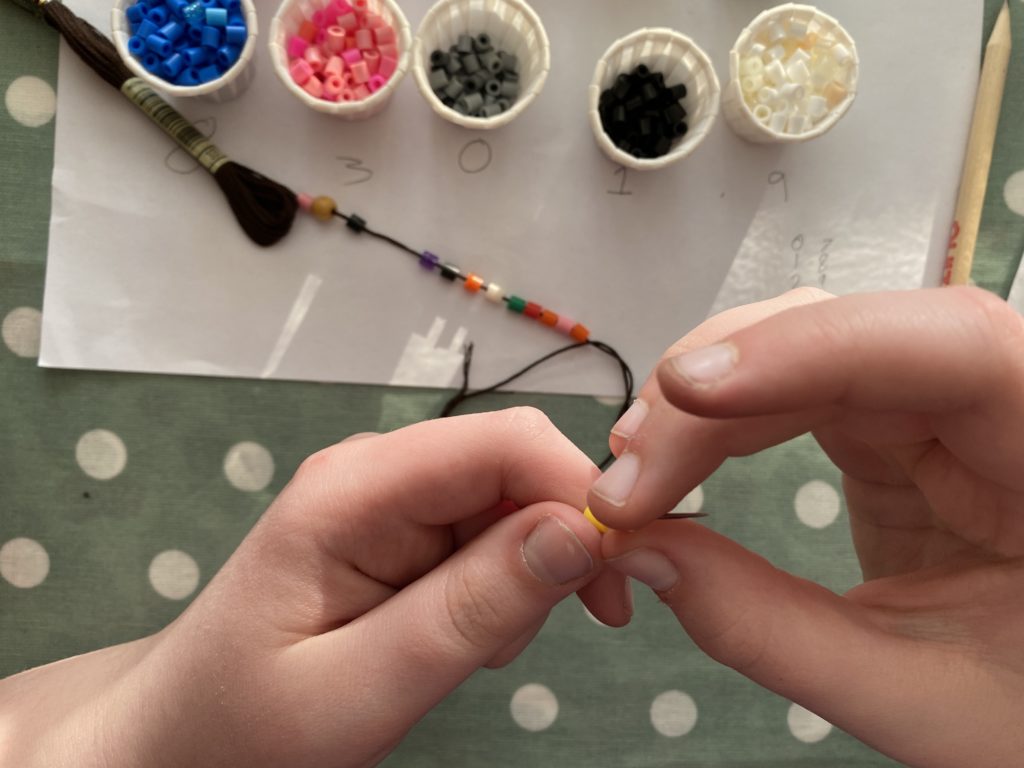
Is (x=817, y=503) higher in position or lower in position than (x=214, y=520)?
higher

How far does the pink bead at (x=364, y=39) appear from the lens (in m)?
0.73

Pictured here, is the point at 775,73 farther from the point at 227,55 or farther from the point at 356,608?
the point at 356,608

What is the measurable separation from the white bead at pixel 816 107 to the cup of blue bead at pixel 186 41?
1.89 ft

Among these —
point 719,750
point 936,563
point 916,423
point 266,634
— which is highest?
point 916,423

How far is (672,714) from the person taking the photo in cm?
79

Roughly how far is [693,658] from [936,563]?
344 millimetres

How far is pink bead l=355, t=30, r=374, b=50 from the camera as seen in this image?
729 millimetres

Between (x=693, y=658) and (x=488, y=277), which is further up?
(x=488, y=277)

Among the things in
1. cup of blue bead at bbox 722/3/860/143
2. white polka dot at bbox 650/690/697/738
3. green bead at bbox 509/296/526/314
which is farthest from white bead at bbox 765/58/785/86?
white polka dot at bbox 650/690/697/738

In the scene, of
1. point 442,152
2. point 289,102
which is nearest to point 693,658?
point 442,152

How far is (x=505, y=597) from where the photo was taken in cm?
47

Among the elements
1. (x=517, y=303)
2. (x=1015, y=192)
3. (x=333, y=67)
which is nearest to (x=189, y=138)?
(x=333, y=67)

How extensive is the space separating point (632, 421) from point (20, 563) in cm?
71

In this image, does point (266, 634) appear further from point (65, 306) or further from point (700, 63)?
point (700, 63)
